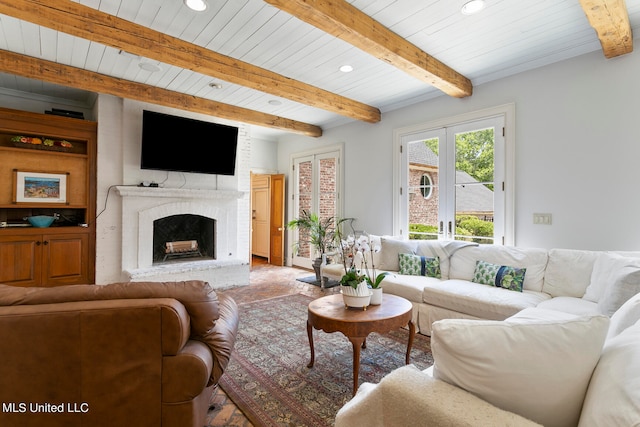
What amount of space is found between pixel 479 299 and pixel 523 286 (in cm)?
65

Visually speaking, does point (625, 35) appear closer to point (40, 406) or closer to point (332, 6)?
point (332, 6)

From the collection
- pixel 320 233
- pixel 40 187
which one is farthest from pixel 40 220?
pixel 320 233

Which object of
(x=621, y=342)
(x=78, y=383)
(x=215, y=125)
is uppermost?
(x=215, y=125)

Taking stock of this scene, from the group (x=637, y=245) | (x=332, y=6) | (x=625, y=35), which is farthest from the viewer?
(x=637, y=245)

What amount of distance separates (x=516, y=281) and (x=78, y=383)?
3.37m

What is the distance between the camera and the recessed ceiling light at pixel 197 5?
2.42 metres

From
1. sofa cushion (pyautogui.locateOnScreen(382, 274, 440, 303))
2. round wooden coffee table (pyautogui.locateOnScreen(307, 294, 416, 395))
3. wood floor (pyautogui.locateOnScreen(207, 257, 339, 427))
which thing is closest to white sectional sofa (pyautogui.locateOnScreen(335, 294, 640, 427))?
round wooden coffee table (pyautogui.locateOnScreen(307, 294, 416, 395))

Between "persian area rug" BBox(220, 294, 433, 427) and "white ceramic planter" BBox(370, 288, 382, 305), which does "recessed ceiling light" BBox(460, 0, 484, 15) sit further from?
"persian area rug" BBox(220, 294, 433, 427)

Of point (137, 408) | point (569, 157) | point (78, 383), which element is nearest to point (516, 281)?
point (569, 157)

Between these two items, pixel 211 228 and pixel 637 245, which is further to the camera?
pixel 211 228

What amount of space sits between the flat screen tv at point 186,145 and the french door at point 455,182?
9.42 feet

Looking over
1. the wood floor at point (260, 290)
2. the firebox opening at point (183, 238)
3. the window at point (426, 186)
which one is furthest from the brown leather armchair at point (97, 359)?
the firebox opening at point (183, 238)

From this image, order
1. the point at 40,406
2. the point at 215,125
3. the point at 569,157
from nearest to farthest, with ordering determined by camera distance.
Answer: the point at 40,406, the point at 569,157, the point at 215,125

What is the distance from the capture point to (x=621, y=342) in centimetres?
94
